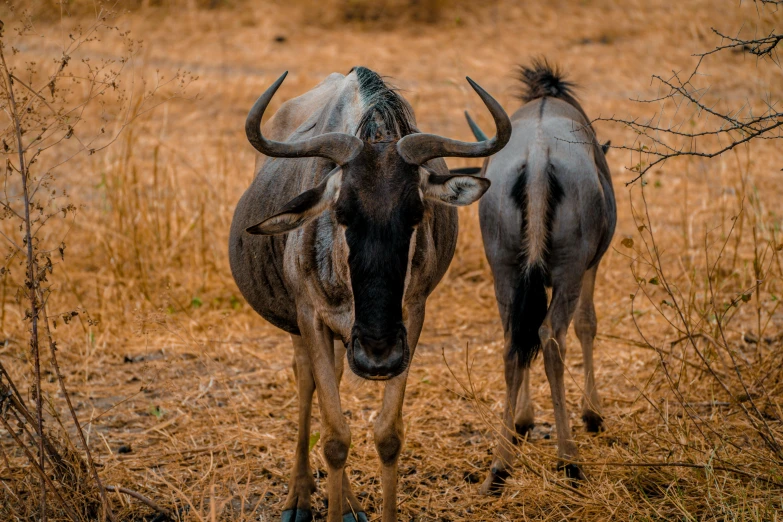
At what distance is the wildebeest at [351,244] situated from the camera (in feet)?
11.1

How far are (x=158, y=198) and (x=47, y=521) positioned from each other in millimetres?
4900

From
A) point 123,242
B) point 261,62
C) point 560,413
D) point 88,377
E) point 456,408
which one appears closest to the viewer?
point 560,413

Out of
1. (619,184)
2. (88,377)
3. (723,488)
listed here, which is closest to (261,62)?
(619,184)

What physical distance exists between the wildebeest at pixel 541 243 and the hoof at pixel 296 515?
0.97m

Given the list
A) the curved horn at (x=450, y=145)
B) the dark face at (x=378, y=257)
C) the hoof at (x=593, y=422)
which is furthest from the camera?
the hoof at (x=593, y=422)

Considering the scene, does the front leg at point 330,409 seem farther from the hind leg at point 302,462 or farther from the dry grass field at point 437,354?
the hind leg at point 302,462

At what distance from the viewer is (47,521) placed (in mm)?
3588

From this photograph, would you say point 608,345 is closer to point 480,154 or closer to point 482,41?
point 480,154

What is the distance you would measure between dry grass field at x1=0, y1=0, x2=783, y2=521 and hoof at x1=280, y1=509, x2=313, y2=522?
113 millimetres

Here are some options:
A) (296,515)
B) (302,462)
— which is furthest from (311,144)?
(296,515)

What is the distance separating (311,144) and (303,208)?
277mm

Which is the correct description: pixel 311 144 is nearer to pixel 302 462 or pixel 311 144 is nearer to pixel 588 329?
pixel 302 462

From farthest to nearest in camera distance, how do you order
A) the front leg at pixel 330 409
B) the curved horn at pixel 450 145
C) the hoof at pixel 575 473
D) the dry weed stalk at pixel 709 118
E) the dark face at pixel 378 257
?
the hoof at pixel 575 473, the front leg at pixel 330 409, the curved horn at pixel 450 145, the dry weed stalk at pixel 709 118, the dark face at pixel 378 257

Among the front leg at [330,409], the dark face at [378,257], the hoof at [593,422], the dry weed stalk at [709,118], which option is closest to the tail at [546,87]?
the dry weed stalk at [709,118]
